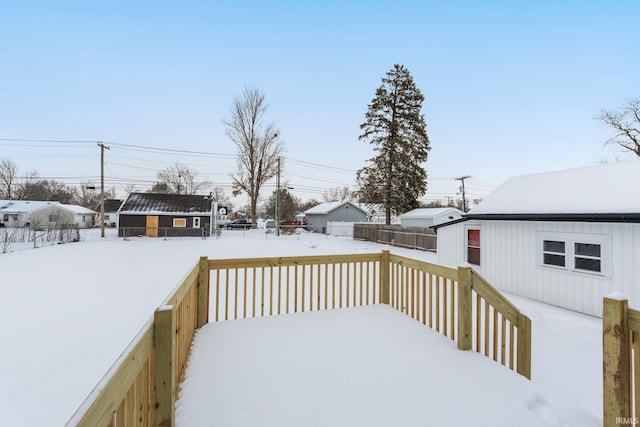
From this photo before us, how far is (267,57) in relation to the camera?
45.8 feet

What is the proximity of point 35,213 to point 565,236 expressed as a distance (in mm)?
47753

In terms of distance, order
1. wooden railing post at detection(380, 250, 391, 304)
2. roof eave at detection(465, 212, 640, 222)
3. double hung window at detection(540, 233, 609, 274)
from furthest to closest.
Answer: double hung window at detection(540, 233, 609, 274) < roof eave at detection(465, 212, 640, 222) < wooden railing post at detection(380, 250, 391, 304)

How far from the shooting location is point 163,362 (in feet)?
5.42

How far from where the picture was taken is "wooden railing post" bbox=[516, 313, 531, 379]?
9.50 feet

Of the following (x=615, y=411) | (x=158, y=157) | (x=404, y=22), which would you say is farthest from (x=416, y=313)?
(x=158, y=157)

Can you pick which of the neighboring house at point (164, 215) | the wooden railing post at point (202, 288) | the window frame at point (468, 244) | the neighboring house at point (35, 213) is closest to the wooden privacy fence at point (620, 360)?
the wooden railing post at point (202, 288)

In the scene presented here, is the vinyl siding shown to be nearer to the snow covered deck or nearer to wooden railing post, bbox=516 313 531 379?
wooden railing post, bbox=516 313 531 379

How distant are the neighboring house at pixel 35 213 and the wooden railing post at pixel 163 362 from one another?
40.1m

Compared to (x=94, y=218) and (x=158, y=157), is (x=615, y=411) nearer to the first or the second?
(x=158, y=157)

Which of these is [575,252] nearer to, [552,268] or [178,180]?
[552,268]

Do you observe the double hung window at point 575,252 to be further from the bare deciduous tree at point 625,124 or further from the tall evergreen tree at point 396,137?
the bare deciduous tree at point 625,124

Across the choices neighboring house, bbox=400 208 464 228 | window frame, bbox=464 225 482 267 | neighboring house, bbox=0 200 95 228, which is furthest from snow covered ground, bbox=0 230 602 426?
neighboring house, bbox=0 200 95 228

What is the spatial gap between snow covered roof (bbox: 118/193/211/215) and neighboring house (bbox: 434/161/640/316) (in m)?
21.4

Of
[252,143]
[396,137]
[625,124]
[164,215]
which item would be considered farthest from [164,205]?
[625,124]
